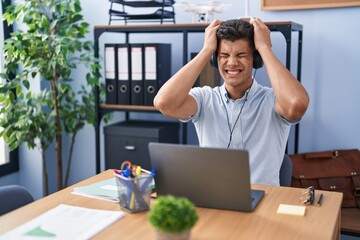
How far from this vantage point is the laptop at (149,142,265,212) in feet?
3.72

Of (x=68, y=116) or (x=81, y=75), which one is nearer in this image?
(x=68, y=116)

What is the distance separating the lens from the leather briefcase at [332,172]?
2.31 m

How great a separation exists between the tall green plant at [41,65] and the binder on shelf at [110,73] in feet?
0.24

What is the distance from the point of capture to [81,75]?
10.2ft

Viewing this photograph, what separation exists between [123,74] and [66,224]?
5.20ft

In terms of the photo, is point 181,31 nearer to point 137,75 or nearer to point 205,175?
point 137,75

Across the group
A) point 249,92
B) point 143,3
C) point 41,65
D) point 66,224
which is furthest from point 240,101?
point 41,65

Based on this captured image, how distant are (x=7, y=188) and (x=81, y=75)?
5.75 ft

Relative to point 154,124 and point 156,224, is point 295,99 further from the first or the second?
point 154,124

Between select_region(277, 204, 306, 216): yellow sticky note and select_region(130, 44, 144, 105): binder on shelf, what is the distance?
4.84ft

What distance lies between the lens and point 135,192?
47.6 inches

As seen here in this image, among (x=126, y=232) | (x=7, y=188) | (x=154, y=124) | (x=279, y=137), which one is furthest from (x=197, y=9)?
(x=126, y=232)

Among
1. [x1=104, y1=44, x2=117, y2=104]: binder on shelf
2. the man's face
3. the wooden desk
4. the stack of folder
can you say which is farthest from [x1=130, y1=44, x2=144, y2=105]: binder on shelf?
the wooden desk

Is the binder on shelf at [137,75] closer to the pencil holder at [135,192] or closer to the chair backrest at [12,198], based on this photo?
the chair backrest at [12,198]
